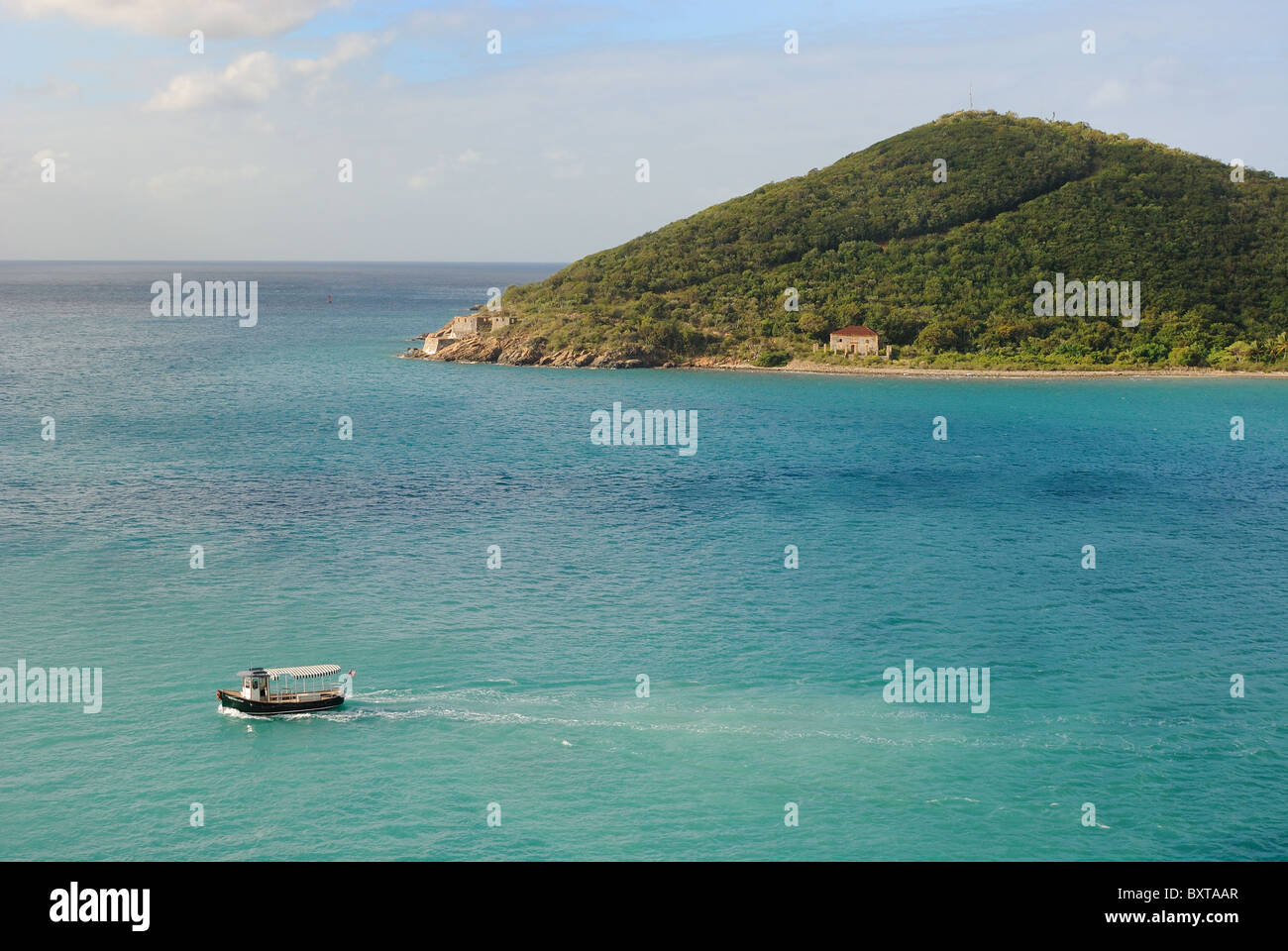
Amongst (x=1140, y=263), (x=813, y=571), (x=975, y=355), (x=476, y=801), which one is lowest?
(x=476, y=801)

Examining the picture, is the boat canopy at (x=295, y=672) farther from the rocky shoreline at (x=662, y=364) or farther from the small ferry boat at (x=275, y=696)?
the rocky shoreline at (x=662, y=364)

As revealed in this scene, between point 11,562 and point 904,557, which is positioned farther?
point 904,557

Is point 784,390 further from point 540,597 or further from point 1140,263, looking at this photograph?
point 540,597

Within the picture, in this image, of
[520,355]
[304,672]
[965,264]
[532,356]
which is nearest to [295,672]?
[304,672]

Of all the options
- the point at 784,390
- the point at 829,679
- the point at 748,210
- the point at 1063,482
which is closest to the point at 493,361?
the point at 784,390

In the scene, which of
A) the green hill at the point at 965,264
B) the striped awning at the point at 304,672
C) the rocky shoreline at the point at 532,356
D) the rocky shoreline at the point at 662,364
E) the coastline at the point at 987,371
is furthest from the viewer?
the rocky shoreline at the point at 532,356

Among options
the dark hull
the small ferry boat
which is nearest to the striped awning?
the small ferry boat

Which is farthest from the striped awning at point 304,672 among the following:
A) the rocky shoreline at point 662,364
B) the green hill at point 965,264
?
the green hill at point 965,264
